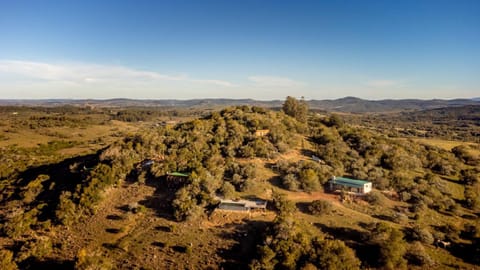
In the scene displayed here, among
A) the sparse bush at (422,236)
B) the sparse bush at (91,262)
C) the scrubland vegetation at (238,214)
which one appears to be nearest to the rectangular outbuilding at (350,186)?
the scrubland vegetation at (238,214)

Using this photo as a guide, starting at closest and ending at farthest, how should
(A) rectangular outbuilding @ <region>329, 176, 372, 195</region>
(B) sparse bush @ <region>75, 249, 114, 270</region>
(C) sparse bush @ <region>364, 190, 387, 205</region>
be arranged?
(B) sparse bush @ <region>75, 249, 114, 270</region> → (C) sparse bush @ <region>364, 190, 387, 205</region> → (A) rectangular outbuilding @ <region>329, 176, 372, 195</region>

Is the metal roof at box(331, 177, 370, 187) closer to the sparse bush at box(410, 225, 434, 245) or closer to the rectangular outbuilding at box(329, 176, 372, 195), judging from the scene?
the rectangular outbuilding at box(329, 176, 372, 195)

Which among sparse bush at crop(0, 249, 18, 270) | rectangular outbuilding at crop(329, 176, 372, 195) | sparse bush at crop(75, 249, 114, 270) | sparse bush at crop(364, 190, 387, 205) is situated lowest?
sparse bush at crop(0, 249, 18, 270)

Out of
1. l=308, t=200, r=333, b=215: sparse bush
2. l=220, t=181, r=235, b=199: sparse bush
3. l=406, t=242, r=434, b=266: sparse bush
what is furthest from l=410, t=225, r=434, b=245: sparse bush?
l=220, t=181, r=235, b=199: sparse bush

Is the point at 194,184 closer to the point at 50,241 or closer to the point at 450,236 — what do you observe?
the point at 50,241

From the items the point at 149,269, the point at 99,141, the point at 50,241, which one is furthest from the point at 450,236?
the point at 99,141

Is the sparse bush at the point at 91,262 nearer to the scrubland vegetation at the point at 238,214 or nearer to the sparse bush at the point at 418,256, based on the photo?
the scrubland vegetation at the point at 238,214

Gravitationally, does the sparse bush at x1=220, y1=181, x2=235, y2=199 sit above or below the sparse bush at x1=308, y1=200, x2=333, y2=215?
above

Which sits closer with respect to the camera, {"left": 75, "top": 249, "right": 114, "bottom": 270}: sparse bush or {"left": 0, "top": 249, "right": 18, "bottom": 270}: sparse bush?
{"left": 75, "top": 249, "right": 114, "bottom": 270}: sparse bush
